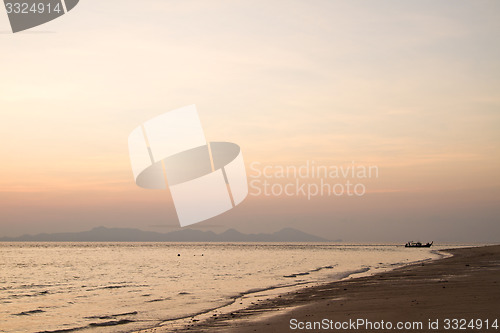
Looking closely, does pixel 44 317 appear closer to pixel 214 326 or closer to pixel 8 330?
pixel 8 330

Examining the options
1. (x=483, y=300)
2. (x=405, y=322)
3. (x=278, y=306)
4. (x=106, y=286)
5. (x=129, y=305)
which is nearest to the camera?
(x=405, y=322)

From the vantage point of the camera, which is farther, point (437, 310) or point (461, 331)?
point (437, 310)

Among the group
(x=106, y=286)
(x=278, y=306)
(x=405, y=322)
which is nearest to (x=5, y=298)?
(x=106, y=286)

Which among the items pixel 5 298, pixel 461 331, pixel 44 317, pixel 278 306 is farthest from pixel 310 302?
pixel 5 298

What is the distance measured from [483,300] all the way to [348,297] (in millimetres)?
6645

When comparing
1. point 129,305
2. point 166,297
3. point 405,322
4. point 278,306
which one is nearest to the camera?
point 405,322

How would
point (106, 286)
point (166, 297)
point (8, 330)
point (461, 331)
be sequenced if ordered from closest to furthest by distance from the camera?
point (461, 331), point (8, 330), point (166, 297), point (106, 286)

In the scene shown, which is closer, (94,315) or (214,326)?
(214,326)

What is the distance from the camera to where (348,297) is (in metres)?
22.1

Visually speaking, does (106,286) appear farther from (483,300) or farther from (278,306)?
(483,300)

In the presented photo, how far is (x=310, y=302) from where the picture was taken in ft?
72.4

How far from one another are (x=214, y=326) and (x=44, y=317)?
33.8ft

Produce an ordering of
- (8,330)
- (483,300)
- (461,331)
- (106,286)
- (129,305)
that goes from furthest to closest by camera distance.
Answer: (106,286), (129,305), (8,330), (483,300), (461,331)

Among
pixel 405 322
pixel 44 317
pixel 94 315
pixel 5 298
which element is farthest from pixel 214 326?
pixel 5 298
